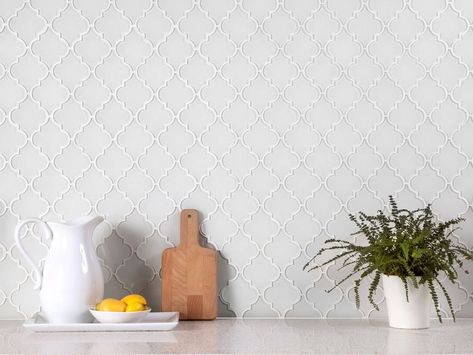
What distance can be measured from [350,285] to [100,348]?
2.41ft

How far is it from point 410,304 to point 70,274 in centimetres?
82

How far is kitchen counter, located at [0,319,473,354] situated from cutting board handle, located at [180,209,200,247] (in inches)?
8.4

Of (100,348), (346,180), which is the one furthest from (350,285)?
(100,348)

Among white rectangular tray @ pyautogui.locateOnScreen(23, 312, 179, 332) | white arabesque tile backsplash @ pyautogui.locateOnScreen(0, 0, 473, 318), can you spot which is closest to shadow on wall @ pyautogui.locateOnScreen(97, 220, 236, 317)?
white arabesque tile backsplash @ pyautogui.locateOnScreen(0, 0, 473, 318)

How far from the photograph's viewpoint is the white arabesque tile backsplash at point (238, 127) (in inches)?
68.9

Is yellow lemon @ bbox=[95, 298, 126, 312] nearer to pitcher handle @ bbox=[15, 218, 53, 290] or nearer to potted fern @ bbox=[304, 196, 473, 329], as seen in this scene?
pitcher handle @ bbox=[15, 218, 53, 290]

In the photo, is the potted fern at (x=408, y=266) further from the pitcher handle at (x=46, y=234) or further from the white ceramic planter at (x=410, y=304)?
the pitcher handle at (x=46, y=234)

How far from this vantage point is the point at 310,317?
5.72ft

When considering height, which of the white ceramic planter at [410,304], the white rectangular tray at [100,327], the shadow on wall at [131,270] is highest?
the shadow on wall at [131,270]

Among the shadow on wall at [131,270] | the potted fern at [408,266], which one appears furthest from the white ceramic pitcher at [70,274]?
the potted fern at [408,266]

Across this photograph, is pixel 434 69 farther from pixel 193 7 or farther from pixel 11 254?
pixel 11 254

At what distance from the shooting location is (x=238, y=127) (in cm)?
177

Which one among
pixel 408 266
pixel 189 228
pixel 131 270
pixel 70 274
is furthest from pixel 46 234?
pixel 408 266

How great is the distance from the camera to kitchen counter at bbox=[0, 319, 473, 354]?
4.24 feet
